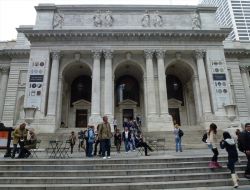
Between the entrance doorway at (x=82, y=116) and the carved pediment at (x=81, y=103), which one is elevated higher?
the carved pediment at (x=81, y=103)

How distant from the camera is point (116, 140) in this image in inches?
620

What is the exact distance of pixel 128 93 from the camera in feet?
111

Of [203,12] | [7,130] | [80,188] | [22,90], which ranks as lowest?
[80,188]

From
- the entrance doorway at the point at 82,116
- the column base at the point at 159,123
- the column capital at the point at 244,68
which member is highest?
the column capital at the point at 244,68

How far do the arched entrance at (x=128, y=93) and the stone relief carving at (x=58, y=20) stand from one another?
373 inches

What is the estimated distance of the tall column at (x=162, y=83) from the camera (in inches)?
1048

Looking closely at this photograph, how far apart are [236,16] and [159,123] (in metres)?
119

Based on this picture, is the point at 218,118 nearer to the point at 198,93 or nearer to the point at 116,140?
the point at 198,93

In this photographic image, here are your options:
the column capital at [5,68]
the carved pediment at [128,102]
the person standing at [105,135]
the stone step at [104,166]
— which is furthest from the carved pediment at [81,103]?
the stone step at [104,166]

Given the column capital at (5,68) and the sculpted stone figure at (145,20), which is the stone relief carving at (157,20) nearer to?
the sculpted stone figure at (145,20)

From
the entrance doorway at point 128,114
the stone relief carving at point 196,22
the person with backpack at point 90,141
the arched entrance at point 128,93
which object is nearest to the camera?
the person with backpack at point 90,141

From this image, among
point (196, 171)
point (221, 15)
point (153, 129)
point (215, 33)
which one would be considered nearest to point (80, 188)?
point (196, 171)

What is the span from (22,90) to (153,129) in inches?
791

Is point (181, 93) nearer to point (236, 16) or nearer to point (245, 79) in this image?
point (245, 79)
